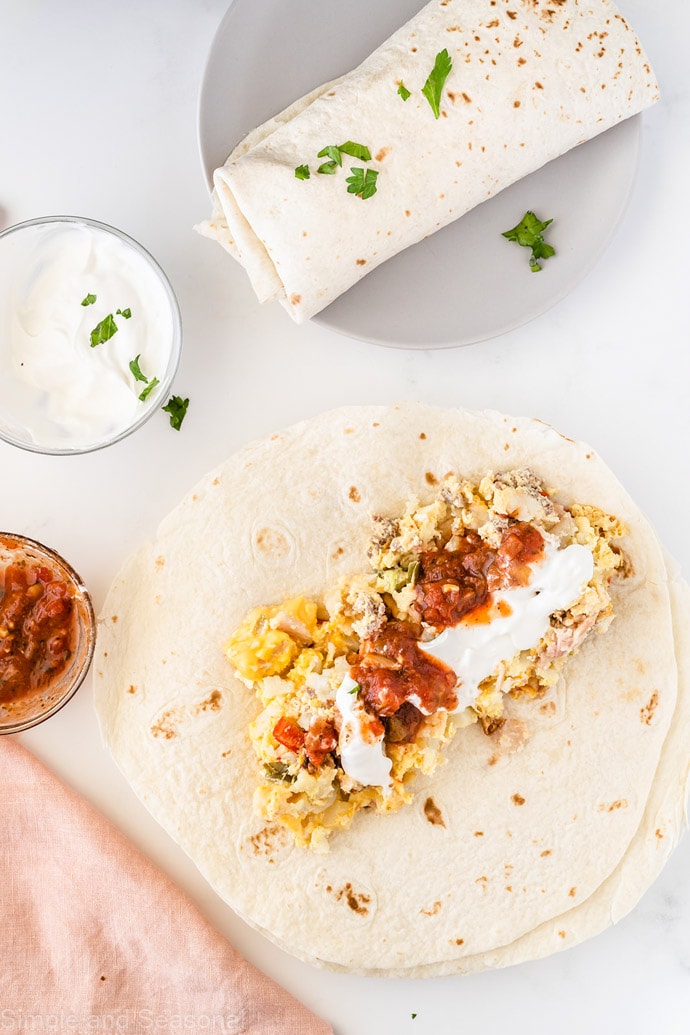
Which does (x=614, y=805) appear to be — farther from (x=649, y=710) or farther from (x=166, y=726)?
(x=166, y=726)

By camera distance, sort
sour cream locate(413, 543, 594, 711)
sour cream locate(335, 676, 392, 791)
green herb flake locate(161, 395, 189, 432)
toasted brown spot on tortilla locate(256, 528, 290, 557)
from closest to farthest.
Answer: sour cream locate(335, 676, 392, 791) → sour cream locate(413, 543, 594, 711) → toasted brown spot on tortilla locate(256, 528, 290, 557) → green herb flake locate(161, 395, 189, 432)

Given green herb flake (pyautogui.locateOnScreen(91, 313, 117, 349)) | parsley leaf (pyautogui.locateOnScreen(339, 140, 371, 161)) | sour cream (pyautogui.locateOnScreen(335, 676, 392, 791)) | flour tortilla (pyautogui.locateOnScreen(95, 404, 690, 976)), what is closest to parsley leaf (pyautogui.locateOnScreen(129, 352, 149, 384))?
green herb flake (pyautogui.locateOnScreen(91, 313, 117, 349))

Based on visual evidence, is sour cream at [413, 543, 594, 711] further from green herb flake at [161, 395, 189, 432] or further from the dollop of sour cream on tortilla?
green herb flake at [161, 395, 189, 432]

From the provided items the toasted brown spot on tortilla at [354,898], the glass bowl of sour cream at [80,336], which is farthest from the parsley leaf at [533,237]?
the toasted brown spot on tortilla at [354,898]

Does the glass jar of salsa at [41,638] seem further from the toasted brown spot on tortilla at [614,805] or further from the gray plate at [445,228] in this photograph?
the toasted brown spot on tortilla at [614,805]

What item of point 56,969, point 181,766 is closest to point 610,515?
point 181,766

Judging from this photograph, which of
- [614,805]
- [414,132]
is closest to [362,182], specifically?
[414,132]

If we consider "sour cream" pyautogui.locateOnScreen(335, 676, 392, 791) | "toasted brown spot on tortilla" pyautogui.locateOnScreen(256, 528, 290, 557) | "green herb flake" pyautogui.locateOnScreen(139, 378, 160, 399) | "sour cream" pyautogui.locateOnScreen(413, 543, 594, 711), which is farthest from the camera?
"toasted brown spot on tortilla" pyautogui.locateOnScreen(256, 528, 290, 557)
